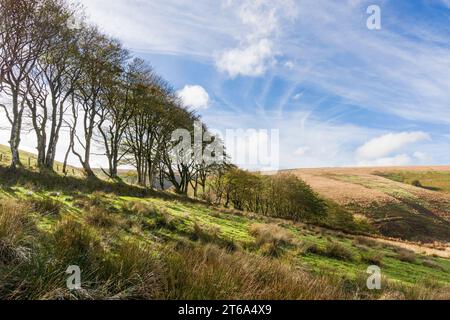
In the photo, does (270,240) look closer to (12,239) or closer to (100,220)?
(100,220)

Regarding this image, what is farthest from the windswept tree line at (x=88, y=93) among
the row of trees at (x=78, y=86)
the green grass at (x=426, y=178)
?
the green grass at (x=426, y=178)

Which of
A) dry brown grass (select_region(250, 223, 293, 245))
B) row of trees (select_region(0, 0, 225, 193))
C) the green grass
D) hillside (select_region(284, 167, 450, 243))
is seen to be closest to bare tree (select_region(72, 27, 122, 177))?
row of trees (select_region(0, 0, 225, 193))

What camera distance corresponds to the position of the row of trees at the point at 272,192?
59625 mm

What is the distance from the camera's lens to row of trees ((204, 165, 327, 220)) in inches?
2347

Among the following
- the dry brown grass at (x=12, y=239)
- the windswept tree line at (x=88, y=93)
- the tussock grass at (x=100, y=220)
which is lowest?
the tussock grass at (x=100, y=220)

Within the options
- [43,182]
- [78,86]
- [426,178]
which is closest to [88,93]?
[78,86]

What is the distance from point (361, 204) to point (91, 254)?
91.9 m

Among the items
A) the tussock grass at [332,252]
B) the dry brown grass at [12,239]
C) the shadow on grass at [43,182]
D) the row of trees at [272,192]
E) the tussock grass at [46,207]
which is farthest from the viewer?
the row of trees at [272,192]

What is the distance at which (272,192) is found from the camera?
63625 mm

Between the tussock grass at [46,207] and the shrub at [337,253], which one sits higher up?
the tussock grass at [46,207]

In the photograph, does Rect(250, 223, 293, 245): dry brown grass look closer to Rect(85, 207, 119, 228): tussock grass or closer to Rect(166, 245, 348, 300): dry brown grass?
Rect(85, 207, 119, 228): tussock grass

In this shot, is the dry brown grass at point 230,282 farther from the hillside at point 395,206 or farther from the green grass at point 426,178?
the green grass at point 426,178
